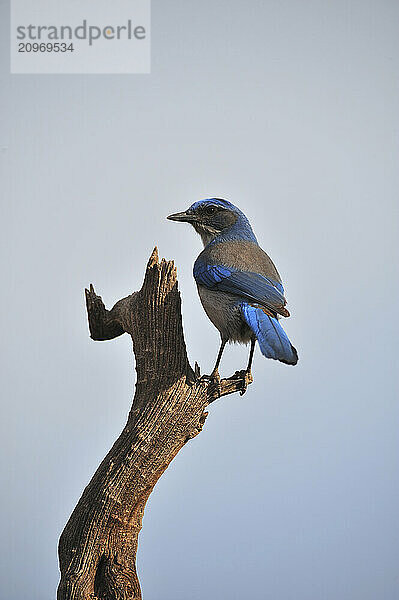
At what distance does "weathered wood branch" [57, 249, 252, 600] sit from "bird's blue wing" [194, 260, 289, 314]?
116 millimetres

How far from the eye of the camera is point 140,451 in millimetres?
2465

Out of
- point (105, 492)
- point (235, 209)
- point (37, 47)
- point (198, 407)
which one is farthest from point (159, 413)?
point (37, 47)

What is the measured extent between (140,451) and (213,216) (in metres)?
0.83

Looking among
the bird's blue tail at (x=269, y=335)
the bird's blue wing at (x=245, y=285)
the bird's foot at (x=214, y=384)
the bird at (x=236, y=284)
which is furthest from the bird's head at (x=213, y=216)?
the bird's foot at (x=214, y=384)

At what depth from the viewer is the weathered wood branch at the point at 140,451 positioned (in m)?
2.43

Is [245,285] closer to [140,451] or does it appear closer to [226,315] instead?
[226,315]

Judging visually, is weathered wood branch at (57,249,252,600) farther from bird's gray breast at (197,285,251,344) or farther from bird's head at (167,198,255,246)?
bird's head at (167,198,255,246)

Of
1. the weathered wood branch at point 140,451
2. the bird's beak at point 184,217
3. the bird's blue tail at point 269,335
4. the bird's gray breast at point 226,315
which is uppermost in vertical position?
the bird's beak at point 184,217

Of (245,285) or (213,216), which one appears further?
(213,216)

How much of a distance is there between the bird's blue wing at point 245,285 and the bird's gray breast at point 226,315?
22 mm

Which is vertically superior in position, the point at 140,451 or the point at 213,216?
the point at 213,216

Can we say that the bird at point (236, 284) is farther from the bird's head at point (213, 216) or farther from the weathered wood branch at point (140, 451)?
the weathered wood branch at point (140, 451)

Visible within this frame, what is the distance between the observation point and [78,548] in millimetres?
2428

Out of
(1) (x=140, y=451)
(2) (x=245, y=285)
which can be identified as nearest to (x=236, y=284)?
(2) (x=245, y=285)
